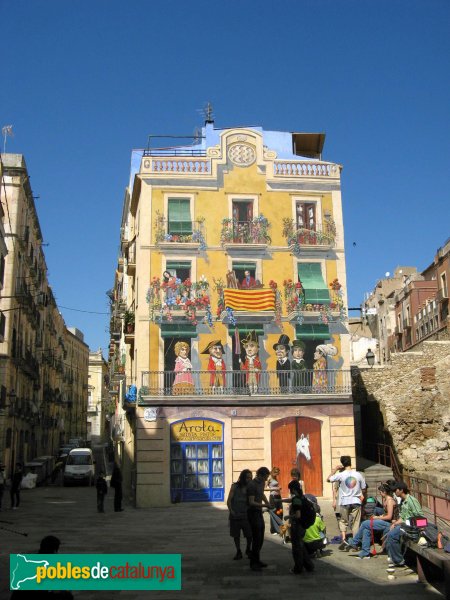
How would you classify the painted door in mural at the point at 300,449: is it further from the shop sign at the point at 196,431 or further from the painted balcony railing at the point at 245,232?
the painted balcony railing at the point at 245,232

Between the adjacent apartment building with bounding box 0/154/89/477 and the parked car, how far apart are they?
355 centimetres

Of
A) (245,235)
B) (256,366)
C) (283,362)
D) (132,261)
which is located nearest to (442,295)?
(283,362)

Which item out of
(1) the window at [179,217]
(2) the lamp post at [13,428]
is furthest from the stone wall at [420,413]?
(2) the lamp post at [13,428]

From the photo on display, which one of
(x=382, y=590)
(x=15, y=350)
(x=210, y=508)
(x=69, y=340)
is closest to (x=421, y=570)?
(x=382, y=590)

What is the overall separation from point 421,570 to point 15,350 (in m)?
33.6

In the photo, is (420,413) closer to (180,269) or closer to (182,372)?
(182,372)

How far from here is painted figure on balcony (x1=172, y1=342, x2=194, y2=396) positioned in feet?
86.1

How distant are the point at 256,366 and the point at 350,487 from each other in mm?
13060

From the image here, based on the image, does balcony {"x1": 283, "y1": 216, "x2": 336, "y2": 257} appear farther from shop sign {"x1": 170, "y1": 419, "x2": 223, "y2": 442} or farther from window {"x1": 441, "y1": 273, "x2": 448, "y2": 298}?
window {"x1": 441, "y1": 273, "x2": 448, "y2": 298}

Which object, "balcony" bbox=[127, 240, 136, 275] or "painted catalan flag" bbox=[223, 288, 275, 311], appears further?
"balcony" bbox=[127, 240, 136, 275]

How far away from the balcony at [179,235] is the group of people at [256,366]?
4.03 meters

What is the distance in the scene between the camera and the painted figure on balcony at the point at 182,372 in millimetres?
26250

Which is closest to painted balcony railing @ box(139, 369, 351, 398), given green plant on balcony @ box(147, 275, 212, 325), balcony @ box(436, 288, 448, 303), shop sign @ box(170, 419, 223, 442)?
shop sign @ box(170, 419, 223, 442)

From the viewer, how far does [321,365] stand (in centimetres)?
2722
